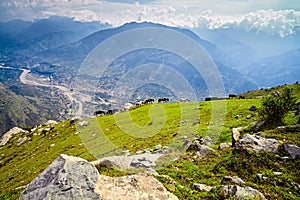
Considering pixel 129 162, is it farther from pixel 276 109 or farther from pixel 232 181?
pixel 276 109

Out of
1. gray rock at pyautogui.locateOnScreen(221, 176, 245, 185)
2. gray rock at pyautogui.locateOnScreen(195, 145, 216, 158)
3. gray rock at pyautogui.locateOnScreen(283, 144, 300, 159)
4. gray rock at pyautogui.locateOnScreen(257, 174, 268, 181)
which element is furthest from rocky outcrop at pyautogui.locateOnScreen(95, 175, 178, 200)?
gray rock at pyautogui.locateOnScreen(283, 144, 300, 159)

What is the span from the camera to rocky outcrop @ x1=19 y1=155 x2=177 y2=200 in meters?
11.0

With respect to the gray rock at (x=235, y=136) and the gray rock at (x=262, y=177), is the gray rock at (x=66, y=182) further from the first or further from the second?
the gray rock at (x=235, y=136)

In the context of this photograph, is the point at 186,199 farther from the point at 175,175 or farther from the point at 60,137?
the point at 60,137

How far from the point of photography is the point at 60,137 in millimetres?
82000

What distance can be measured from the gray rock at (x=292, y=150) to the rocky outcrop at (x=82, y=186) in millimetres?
11814

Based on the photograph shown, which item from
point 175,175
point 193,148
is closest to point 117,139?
point 193,148

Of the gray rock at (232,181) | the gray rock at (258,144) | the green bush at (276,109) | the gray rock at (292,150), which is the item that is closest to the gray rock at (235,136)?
the gray rock at (258,144)

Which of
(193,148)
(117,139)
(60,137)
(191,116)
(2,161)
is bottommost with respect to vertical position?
(2,161)

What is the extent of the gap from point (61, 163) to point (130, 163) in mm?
8581

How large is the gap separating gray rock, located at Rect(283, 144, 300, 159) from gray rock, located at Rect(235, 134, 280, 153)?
0.69 metres

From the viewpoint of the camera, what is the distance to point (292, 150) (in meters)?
19.0

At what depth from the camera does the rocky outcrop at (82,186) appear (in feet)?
36.2

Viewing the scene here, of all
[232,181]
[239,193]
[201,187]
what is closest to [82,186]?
[201,187]
